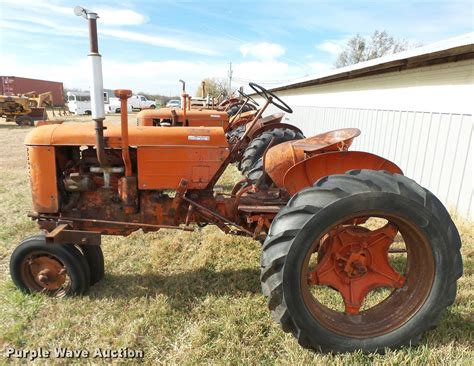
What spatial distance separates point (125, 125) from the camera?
2426 millimetres

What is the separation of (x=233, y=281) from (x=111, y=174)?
4.33 feet

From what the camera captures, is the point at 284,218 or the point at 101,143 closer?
the point at 284,218

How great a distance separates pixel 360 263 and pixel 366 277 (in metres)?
0.11

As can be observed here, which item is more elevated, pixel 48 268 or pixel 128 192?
pixel 128 192

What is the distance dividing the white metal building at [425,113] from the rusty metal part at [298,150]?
2.01 meters

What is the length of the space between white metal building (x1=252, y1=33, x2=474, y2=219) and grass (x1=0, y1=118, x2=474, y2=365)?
1.03m

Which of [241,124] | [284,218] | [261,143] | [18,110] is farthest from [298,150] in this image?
[18,110]

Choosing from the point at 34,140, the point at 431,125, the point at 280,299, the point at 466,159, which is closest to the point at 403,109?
the point at 431,125

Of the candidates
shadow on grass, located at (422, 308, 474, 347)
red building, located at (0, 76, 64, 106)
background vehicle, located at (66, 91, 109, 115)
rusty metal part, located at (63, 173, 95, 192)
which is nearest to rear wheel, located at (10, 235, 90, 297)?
rusty metal part, located at (63, 173, 95, 192)

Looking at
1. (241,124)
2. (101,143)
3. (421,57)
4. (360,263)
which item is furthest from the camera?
(241,124)

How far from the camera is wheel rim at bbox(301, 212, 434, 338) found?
201 centimetres

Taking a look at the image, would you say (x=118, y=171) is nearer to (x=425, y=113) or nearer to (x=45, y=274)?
(x=45, y=274)

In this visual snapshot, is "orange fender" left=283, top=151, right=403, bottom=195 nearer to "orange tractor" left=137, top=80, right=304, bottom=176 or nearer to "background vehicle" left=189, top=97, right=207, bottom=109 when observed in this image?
"orange tractor" left=137, top=80, right=304, bottom=176

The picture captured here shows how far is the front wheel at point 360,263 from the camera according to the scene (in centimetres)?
186
